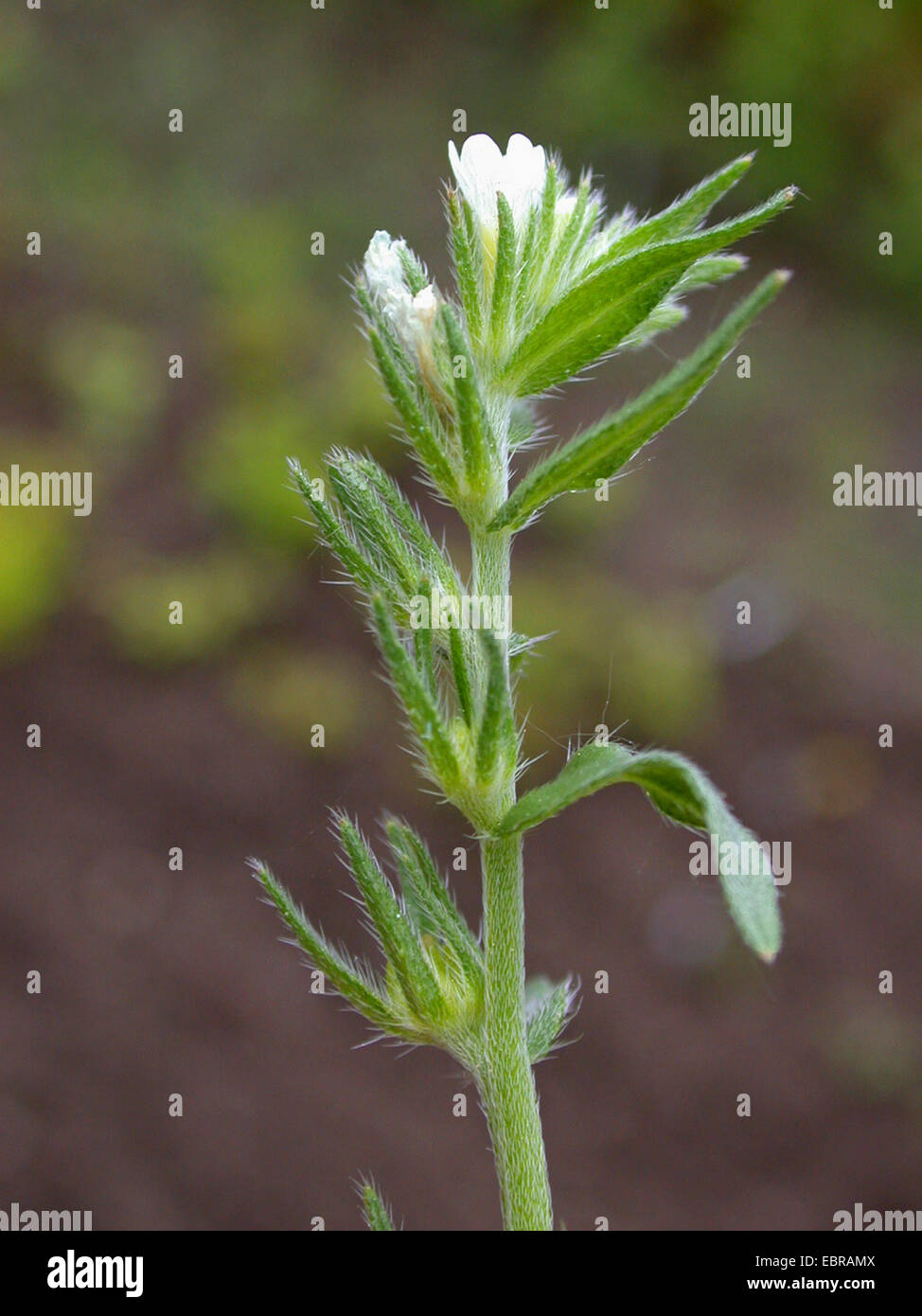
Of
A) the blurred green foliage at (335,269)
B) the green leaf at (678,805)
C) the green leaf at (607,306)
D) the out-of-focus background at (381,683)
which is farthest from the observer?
the blurred green foliage at (335,269)

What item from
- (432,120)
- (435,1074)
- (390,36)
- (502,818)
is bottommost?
(435,1074)

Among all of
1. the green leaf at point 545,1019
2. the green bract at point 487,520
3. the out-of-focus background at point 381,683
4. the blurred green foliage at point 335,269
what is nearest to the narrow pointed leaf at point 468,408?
the green bract at point 487,520

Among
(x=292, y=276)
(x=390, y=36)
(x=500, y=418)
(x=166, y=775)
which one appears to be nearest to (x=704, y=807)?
(x=500, y=418)

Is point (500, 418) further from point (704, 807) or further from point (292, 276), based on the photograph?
point (292, 276)

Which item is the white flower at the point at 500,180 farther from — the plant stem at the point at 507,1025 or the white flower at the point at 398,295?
the plant stem at the point at 507,1025

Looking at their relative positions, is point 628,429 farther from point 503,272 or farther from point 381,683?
point 381,683

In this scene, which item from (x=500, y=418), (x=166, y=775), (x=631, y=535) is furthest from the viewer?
(x=631, y=535)

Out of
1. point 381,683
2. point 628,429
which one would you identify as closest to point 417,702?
point 628,429
